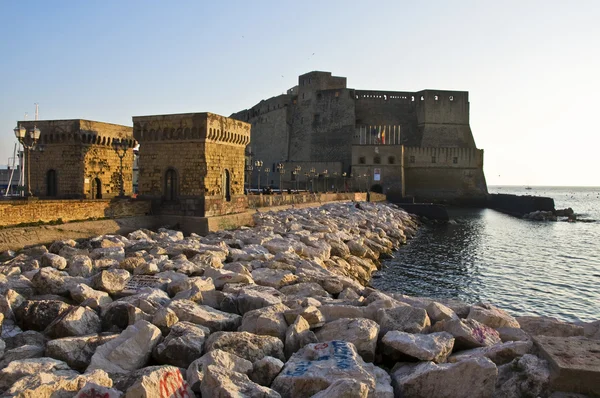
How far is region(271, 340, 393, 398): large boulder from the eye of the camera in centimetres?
331

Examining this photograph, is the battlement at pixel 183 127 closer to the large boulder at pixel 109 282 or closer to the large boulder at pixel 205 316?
the large boulder at pixel 109 282

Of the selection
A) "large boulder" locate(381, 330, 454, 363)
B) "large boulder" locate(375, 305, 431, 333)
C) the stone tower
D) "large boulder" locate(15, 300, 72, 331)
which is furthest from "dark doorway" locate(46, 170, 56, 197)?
"large boulder" locate(381, 330, 454, 363)

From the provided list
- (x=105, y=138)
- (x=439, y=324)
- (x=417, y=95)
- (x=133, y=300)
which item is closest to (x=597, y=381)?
(x=439, y=324)

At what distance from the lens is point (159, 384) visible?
3.03 meters

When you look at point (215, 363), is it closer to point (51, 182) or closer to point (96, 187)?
point (96, 187)

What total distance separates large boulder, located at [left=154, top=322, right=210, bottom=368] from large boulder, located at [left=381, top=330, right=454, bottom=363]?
5.33 ft

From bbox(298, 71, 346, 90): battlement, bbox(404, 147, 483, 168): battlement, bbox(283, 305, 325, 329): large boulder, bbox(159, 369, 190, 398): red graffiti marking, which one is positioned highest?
bbox(298, 71, 346, 90): battlement

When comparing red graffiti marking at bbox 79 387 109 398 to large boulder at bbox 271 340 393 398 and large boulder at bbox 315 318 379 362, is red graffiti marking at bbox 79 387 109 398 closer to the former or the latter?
large boulder at bbox 271 340 393 398

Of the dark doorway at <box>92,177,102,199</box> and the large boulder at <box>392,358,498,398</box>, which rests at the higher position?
the dark doorway at <box>92,177,102,199</box>

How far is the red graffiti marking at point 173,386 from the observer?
3037mm

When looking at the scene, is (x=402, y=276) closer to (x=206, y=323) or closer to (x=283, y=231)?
(x=283, y=231)

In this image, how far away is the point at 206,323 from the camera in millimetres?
4488

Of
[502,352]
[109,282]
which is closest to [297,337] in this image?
[502,352]

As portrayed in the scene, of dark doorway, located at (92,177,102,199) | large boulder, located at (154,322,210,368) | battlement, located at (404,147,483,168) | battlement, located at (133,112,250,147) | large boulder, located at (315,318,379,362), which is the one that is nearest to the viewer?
large boulder, located at (154,322,210,368)
